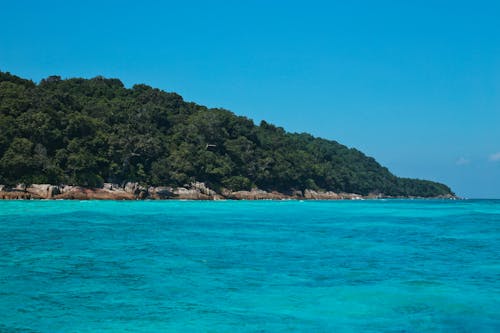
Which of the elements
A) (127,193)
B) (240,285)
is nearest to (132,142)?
(127,193)

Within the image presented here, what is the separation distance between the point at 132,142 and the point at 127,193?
992cm

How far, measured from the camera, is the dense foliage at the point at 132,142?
67.8 metres

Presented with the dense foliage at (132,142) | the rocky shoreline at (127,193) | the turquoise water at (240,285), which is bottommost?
the turquoise water at (240,285)

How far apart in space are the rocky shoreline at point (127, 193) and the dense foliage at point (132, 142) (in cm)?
125

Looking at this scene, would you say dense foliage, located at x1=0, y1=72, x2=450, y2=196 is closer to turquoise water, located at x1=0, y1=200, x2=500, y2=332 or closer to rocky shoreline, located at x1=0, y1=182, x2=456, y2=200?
rocky shoreline, located at x1=0, y1=182, x2=456, y2=200

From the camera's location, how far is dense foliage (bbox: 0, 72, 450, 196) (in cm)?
6775

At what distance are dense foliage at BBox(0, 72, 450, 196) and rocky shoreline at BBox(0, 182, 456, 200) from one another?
1.25 m

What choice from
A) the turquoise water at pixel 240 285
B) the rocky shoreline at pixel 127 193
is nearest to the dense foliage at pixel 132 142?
the rocky shoreline at pixel 127 193

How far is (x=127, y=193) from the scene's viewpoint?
77.4 metres

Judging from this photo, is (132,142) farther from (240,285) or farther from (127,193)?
(240,285)

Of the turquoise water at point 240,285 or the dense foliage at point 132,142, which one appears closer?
the turquoise water at point 240,285

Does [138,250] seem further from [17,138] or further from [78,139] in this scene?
[78,139]

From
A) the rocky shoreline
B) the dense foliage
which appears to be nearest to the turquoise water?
the rocky shoreline

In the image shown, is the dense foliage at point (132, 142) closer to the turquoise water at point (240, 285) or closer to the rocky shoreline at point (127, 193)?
the rocky shoreline at point (127, 193)
